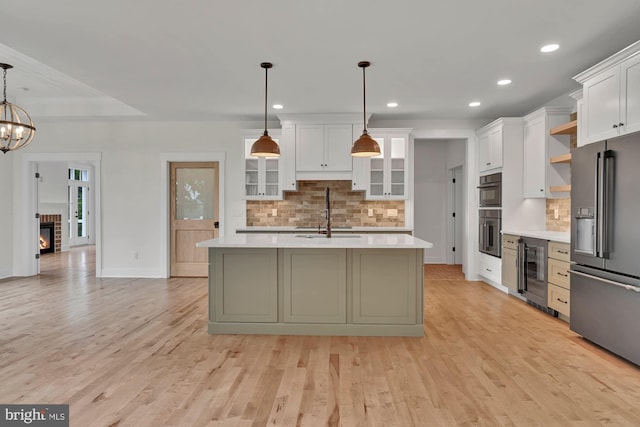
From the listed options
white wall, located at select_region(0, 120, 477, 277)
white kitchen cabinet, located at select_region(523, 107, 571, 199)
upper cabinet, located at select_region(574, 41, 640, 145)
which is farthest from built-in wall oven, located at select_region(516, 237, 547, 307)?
white wall, located at select_region(0, 120, 477, 277)

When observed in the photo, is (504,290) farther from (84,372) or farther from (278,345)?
(84,372)

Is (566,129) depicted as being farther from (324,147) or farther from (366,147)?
(324,147)

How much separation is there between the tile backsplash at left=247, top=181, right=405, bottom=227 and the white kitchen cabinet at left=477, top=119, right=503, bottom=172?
5.33 feet

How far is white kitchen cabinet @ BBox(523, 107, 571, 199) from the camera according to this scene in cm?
496

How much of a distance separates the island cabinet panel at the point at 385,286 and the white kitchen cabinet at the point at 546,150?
2.54 m

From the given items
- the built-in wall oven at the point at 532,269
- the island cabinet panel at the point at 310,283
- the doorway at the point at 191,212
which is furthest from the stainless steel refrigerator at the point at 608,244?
the doorway at the point at 191,212

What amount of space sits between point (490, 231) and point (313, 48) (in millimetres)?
3859

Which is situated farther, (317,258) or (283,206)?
(283,206)

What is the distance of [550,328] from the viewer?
13.1ft

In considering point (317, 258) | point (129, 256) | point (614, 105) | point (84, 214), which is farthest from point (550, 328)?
point (84, 214)

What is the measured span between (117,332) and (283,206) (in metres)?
3.30

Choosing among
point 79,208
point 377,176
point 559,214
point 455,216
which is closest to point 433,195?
point 455,216

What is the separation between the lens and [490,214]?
590 cm

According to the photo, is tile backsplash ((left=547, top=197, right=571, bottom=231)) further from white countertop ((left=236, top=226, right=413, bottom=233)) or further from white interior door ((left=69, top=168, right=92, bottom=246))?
white interior door ((left=69, top=168, right=92, bottom=246))
